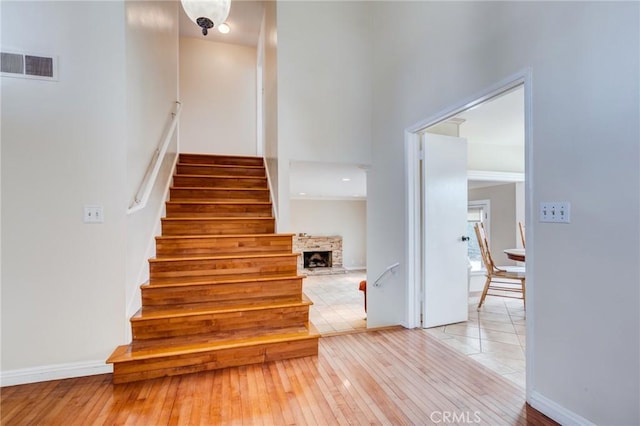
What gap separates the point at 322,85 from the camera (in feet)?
11.4

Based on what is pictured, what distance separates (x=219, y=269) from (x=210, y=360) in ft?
2.62

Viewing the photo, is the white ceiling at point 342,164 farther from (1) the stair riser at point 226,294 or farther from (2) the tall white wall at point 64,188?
(2) the tall white wall at point 64,188

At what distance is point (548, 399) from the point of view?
5.34 feet

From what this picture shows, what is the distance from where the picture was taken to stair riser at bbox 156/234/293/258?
111 inches

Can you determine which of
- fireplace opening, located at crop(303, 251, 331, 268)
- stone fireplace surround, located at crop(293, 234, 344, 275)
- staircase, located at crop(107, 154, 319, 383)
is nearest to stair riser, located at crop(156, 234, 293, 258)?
staircase, located at crop(107, 154, 319, 383)

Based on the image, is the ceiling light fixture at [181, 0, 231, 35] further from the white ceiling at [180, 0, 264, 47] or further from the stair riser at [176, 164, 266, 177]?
the white ceiling at [180, 0, 264, 47]

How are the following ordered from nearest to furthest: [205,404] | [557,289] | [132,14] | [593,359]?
[593,359] → [557,289] → [205,404] → [132,14]

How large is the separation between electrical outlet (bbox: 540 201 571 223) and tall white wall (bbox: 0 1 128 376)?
268cm

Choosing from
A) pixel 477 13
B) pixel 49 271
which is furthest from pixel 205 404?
pixel 477 13

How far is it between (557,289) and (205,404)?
2.03m

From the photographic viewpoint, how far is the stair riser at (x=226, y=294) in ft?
7.82

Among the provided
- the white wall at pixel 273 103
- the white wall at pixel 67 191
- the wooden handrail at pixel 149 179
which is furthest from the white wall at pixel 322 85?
the white wall at pixel 67 191

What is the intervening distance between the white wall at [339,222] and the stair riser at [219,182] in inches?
198

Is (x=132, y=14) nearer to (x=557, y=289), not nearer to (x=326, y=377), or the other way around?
(x=326, y=377)
